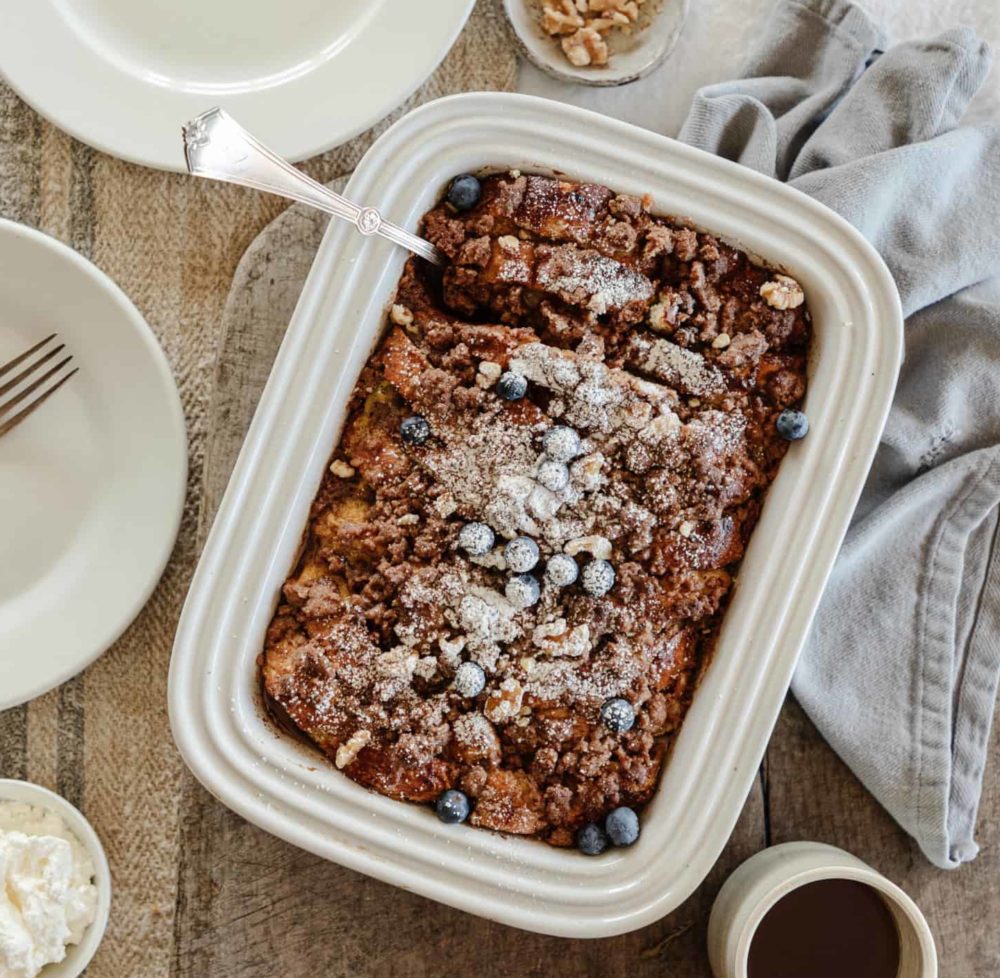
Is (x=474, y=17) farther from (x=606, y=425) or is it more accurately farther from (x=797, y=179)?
(x=606, y=425)

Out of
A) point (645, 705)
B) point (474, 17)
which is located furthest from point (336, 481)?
point (474, 17)

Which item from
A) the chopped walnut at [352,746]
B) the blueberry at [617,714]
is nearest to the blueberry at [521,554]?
the blueberry at [617,714]

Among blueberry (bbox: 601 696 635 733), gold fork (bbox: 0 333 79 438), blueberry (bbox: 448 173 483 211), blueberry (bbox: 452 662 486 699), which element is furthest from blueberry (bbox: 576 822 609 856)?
gold fork (bbox: 0 333 79 438)

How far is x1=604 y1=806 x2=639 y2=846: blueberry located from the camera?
1637mm

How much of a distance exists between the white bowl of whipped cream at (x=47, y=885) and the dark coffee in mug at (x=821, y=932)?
3.77ft

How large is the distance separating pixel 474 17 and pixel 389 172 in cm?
53

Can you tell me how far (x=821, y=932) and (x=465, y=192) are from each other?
1.36 m

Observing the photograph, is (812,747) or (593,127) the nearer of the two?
(593,127)

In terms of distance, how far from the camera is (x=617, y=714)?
5.33ft

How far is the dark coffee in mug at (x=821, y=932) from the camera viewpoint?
177 centimetres

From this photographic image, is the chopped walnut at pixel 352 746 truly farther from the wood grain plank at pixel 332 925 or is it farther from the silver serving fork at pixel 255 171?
the silver serving fork at pixel 255 171

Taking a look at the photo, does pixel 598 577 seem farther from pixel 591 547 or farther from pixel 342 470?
pixel 342 470

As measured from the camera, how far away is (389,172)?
5.49 feet

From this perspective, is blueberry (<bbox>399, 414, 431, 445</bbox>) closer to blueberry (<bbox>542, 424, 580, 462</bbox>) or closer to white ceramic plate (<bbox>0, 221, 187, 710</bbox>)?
blueberry (<bbox>542, 424, 580, 462</bbox>)
